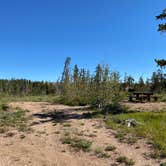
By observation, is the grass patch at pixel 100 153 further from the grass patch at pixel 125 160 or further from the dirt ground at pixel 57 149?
the grass patch at pixel 125 160

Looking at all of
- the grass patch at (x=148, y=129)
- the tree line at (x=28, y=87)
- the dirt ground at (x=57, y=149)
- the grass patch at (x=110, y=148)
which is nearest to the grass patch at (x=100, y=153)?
the dirt ground at (x=57, y=149)

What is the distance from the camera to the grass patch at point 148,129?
26.3 ft

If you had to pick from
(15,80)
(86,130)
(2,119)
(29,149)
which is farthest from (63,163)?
(15,80)

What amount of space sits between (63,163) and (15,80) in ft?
274

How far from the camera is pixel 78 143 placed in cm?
828

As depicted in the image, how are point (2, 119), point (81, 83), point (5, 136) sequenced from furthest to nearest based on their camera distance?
point (81, 83)
point (2, 119)
point (5, 136)

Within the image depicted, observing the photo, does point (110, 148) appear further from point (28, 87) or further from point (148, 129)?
point (28, 87)

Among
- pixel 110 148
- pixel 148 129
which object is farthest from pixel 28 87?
pixel 110 148

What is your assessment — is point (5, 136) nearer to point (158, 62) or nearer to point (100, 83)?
point (100, 83)

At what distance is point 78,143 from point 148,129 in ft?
10.1

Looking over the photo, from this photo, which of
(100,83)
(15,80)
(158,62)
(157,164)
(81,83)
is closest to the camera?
(157,164)

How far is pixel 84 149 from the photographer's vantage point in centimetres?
780

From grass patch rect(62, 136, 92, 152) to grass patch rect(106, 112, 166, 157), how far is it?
132 cm

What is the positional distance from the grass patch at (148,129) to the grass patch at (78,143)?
1321 millimetres
